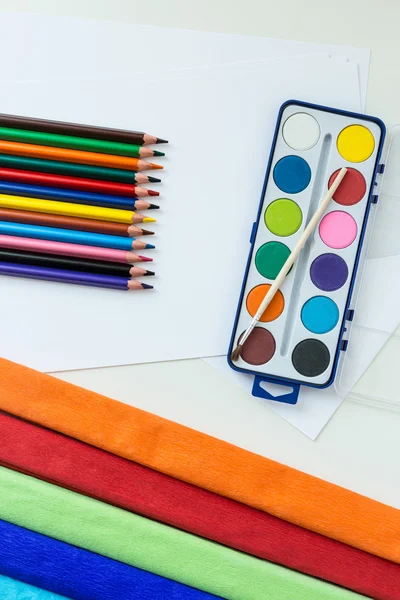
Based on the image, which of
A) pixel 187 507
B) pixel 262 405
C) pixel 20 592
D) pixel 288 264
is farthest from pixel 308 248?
pixel 20 592

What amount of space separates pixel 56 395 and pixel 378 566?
33 centimetres

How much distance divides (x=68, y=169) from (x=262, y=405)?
29 cm

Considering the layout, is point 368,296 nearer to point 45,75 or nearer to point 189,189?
point 189,189

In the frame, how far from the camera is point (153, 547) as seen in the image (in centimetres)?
63

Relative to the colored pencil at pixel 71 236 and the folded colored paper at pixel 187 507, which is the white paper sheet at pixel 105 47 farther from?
the folded colored paper at pixel 187 507

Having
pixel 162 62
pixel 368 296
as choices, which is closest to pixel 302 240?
pixel 368 296

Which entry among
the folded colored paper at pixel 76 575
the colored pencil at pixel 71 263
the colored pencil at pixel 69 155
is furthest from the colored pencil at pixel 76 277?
the folded colored paper at pixel 76 575

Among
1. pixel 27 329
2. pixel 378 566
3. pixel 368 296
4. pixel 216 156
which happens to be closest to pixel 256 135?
pixel 216 156

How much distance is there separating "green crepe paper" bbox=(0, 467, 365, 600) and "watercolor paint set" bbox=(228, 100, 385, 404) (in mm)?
152

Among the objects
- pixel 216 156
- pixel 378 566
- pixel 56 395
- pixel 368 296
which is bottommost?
pixel 378 566

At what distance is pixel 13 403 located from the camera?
650 mm

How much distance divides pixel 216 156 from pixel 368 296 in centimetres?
20

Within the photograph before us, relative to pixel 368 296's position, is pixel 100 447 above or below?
below

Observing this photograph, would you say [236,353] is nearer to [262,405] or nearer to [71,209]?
[262,405]
